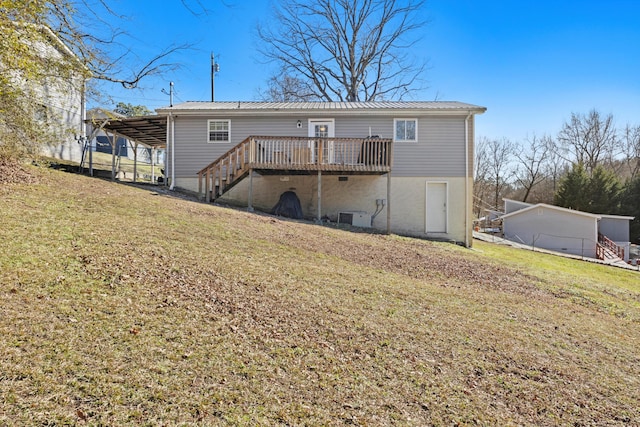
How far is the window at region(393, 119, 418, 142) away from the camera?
42.8 feet

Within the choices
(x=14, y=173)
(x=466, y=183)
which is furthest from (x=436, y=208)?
(x=14, y=173)

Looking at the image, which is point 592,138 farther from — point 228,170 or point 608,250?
point 228,170

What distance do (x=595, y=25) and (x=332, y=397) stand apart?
16.4 m

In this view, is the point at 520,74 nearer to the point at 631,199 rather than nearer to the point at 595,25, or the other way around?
the point at 595,25

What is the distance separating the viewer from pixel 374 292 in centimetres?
496

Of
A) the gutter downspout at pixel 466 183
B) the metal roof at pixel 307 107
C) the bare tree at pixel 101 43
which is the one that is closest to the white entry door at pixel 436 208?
the gutter downspout at pixel 466 183

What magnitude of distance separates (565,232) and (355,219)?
1676cm

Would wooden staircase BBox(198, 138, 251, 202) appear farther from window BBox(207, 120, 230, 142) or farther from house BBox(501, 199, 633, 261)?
house BBox(501, 199, 633, 261)

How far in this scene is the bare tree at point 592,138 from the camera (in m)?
35.9

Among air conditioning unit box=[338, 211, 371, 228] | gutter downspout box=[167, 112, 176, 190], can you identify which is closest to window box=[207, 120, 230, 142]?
gutter downspout box=[167, 112, 176, 190]

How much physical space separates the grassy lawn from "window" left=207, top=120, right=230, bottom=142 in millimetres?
7474

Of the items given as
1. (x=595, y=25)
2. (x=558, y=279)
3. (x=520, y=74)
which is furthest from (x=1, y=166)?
(x=520, y=74)

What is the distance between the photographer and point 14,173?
7145mm

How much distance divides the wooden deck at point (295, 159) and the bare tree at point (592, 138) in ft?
116
